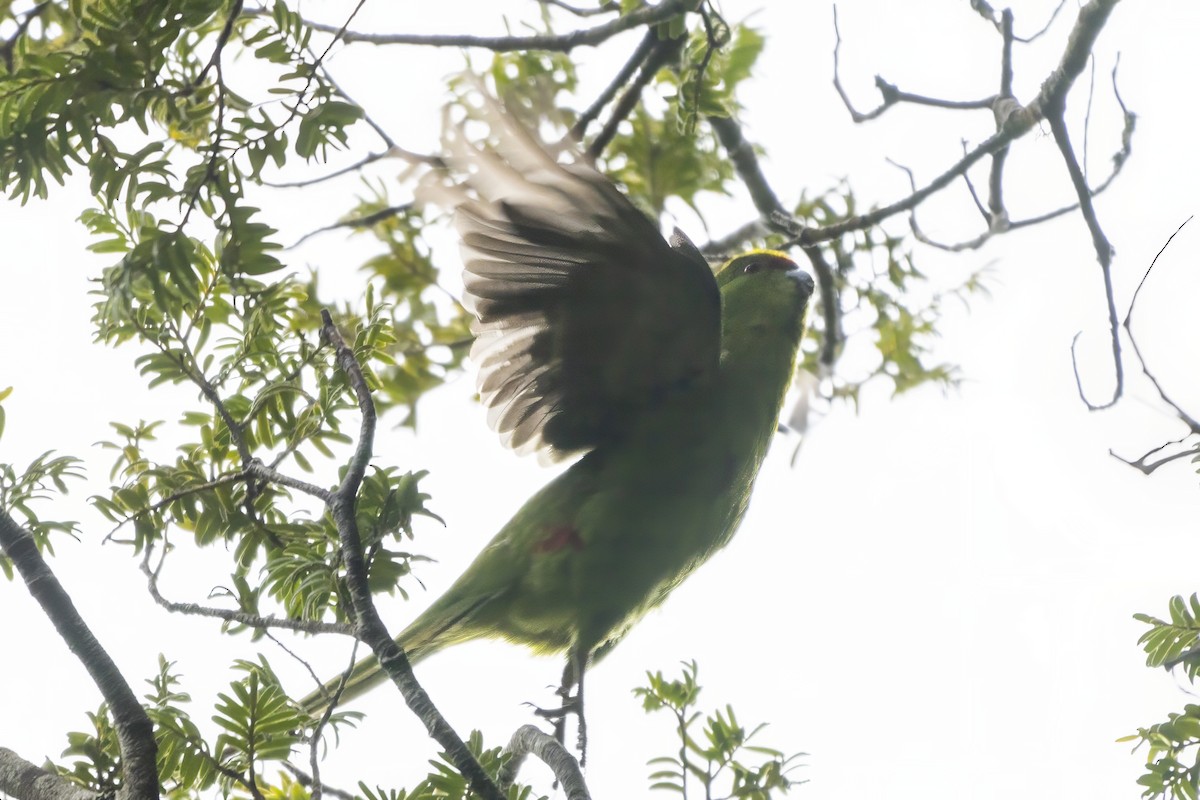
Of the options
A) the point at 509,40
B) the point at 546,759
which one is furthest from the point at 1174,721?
the point at 509,40

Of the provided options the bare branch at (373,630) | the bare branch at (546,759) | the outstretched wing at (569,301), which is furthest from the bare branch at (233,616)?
the outstretched wing at (569,301)

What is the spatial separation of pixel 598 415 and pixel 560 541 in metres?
0.37

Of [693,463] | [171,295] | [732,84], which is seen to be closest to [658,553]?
[693,463]

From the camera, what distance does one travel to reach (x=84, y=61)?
5.62 feet

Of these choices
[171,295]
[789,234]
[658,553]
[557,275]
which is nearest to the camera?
[171,295]

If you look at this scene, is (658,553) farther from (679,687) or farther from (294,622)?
(294,622)

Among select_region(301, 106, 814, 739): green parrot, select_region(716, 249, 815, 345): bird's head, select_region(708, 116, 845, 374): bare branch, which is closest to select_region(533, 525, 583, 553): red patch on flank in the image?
select_region(301, 106, 814, 739): green parrot

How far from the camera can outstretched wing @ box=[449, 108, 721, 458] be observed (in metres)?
2.65

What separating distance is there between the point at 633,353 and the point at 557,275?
0.32m

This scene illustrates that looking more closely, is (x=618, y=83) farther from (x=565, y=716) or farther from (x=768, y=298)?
(x=565, y=716)

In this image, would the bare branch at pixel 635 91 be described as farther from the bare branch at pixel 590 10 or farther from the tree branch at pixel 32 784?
the tree branch at pixel 32 784

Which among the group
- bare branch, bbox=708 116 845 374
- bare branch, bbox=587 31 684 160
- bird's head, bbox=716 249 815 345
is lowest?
bird's head, bbox=716 249 815 345

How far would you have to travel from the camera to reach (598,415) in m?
3.14

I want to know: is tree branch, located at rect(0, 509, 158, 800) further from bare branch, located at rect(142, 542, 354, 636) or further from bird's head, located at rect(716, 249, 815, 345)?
bird's head, located at rect(716, 249, 815, 345)
